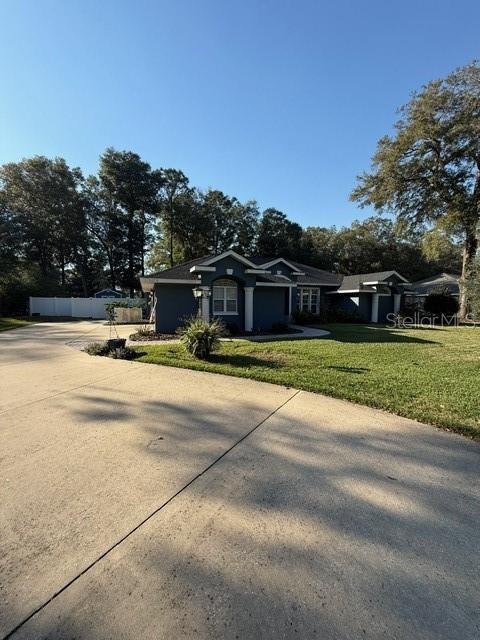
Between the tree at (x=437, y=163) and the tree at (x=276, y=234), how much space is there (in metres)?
14.3

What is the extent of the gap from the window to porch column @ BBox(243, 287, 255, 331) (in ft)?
1.77

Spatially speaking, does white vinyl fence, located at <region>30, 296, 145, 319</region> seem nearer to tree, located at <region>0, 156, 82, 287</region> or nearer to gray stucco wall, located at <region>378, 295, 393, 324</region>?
tree, located at <region>0, 156, 82, 287</region>

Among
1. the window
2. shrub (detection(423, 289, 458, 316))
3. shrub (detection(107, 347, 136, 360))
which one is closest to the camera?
shrub (detection(107, 347, 136, 360))

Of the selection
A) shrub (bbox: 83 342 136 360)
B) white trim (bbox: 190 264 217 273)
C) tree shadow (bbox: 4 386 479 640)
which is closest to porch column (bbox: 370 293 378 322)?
white trim (bbox: 190 264 217 273)

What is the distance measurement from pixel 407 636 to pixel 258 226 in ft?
137

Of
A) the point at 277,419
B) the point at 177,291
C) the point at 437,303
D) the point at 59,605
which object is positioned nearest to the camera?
the point at 59,605

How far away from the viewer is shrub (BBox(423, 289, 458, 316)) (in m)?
23.1

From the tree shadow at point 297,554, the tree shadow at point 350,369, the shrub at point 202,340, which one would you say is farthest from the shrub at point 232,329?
the tree shadow at point 297,554

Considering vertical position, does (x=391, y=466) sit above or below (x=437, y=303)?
below

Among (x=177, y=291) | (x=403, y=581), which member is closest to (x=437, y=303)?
(x=177, y=291)

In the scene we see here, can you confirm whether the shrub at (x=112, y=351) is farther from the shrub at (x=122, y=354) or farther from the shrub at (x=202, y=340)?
the shrub at (x=202, y=340)

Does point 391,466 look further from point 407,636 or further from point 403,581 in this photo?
point 407,636

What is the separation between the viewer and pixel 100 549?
2102 mm

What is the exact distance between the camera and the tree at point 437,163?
20.7m
